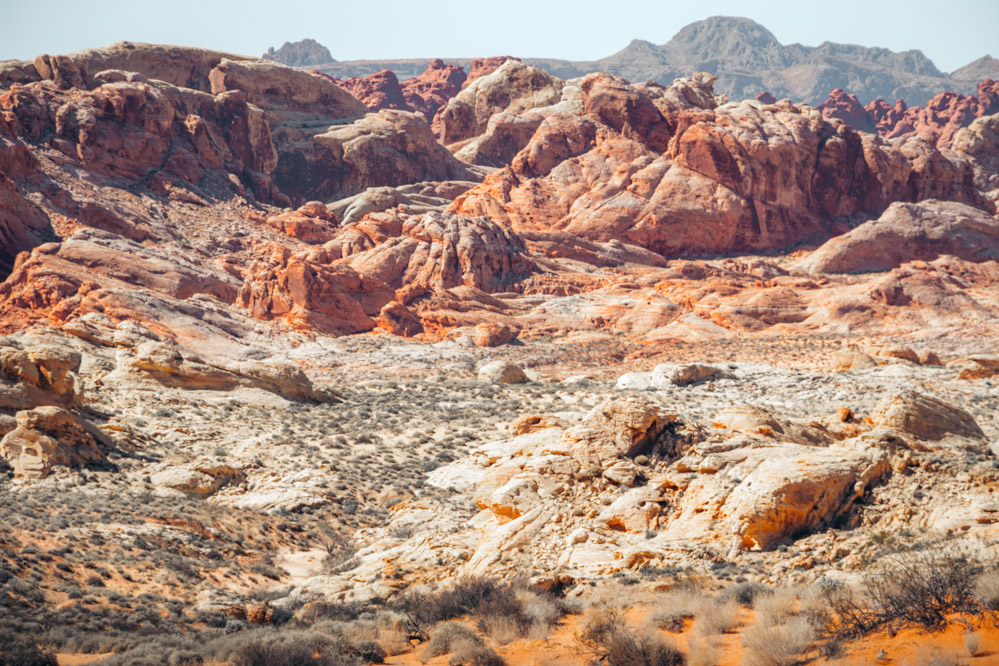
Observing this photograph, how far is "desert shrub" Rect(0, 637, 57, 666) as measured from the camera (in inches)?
369

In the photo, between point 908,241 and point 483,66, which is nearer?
point 908,241

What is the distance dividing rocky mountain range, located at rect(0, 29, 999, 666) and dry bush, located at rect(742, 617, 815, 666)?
0.06m

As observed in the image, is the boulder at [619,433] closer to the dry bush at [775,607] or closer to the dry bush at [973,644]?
the dry bush at [775,607]

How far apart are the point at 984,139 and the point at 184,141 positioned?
97.3 m

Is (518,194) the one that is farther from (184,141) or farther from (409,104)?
(409,104)

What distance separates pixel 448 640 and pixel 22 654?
5434 mm

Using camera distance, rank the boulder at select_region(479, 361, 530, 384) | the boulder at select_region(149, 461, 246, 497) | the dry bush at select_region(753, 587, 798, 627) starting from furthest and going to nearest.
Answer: the boulder at select_region(479, 361, 530, 384), the boulder at select_region(149, 461, 246, 497), the dry bush at select_region(753, 587, 798, 627)

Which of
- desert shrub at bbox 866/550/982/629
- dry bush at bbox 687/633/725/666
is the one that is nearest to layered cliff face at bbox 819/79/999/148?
desert shrub at bbox 866/550/982/629

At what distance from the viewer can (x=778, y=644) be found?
28.8 ft

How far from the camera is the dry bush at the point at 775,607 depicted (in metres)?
10.0

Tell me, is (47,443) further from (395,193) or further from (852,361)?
(395,193)

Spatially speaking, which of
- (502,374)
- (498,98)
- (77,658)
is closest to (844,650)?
(77,658)

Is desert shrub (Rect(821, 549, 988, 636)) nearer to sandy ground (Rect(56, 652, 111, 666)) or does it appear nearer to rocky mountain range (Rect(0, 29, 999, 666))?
rocky mountain range (Rect(0, 29, 999, 666))

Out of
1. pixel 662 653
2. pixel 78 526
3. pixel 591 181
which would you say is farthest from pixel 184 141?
pixel 662 653
